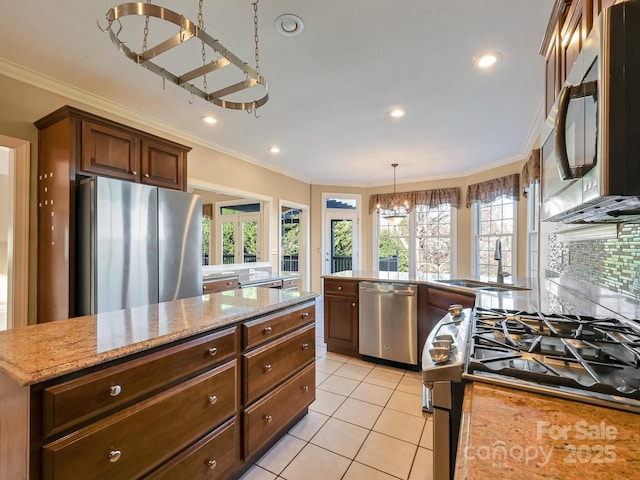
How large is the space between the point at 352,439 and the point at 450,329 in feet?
4.06

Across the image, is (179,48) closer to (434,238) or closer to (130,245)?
(130,245)

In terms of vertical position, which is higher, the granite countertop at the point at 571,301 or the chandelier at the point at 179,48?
the chandelier at the point at 179,48

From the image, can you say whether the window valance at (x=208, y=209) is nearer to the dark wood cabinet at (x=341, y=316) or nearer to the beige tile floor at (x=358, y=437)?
the dark wood cabinet at (x=341, y=316)

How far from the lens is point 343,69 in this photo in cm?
239

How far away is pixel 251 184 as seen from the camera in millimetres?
4863

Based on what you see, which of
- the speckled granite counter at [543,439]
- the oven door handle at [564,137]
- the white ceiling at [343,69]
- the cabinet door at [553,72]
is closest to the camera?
the speckled granite counter at [543,439]

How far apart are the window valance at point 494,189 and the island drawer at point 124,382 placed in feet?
16.0

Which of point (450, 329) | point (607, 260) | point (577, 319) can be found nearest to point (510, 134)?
point (607, 260)

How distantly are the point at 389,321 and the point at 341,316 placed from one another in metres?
0.57

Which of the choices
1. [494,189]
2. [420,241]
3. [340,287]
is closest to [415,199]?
[420,241]

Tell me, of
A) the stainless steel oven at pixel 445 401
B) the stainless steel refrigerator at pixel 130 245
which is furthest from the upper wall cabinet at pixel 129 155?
the stainless steel oven at pixel 445 401

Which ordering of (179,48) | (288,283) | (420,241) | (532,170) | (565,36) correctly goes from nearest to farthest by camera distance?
(565,36) → (179,48) → (532,170) → (288,283) → (420,241)

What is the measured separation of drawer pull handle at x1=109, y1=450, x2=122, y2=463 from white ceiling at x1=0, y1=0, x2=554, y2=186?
2.22 m

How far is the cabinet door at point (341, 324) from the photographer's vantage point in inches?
128
